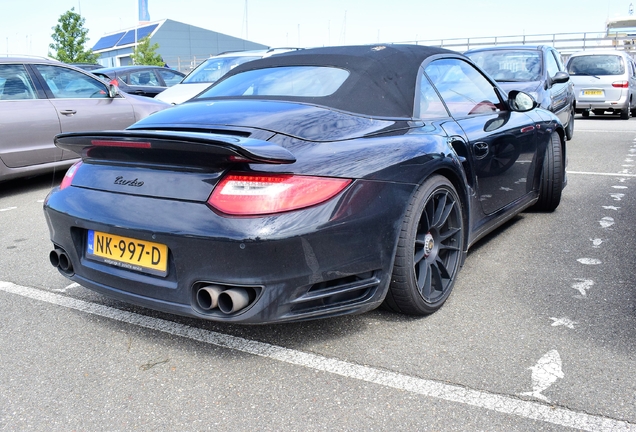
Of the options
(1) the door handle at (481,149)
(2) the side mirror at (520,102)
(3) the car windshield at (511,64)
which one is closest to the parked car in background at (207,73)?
(3) the car windshield at (511,64)

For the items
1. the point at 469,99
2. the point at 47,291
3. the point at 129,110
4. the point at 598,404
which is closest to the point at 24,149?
the point at 129,110

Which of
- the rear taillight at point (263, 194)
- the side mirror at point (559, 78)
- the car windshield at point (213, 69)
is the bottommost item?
the rear taillight at point (263, 194)

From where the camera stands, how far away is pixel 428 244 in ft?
10.3

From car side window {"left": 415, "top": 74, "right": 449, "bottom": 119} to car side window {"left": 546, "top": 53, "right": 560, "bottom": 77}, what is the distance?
6.13 m

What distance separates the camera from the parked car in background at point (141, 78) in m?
12.3

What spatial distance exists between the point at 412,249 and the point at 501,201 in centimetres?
141

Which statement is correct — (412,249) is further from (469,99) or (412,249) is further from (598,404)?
(469,99)

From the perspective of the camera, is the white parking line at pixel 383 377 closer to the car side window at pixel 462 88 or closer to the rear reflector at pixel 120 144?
the rear reflector at pixel 120 144

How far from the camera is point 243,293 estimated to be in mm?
2479

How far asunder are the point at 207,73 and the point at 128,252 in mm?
8925

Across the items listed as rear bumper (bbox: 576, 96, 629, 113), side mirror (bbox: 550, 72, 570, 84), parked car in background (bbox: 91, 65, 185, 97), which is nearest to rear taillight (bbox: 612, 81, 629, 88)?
rear bumper (bbox: 576, 96, 629, 113)

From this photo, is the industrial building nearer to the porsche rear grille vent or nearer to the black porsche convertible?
the black porsche convertible

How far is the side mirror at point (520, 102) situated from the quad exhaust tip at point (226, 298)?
263 cm

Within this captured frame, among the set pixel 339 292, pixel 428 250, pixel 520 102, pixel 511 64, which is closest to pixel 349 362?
pixel 339 292
